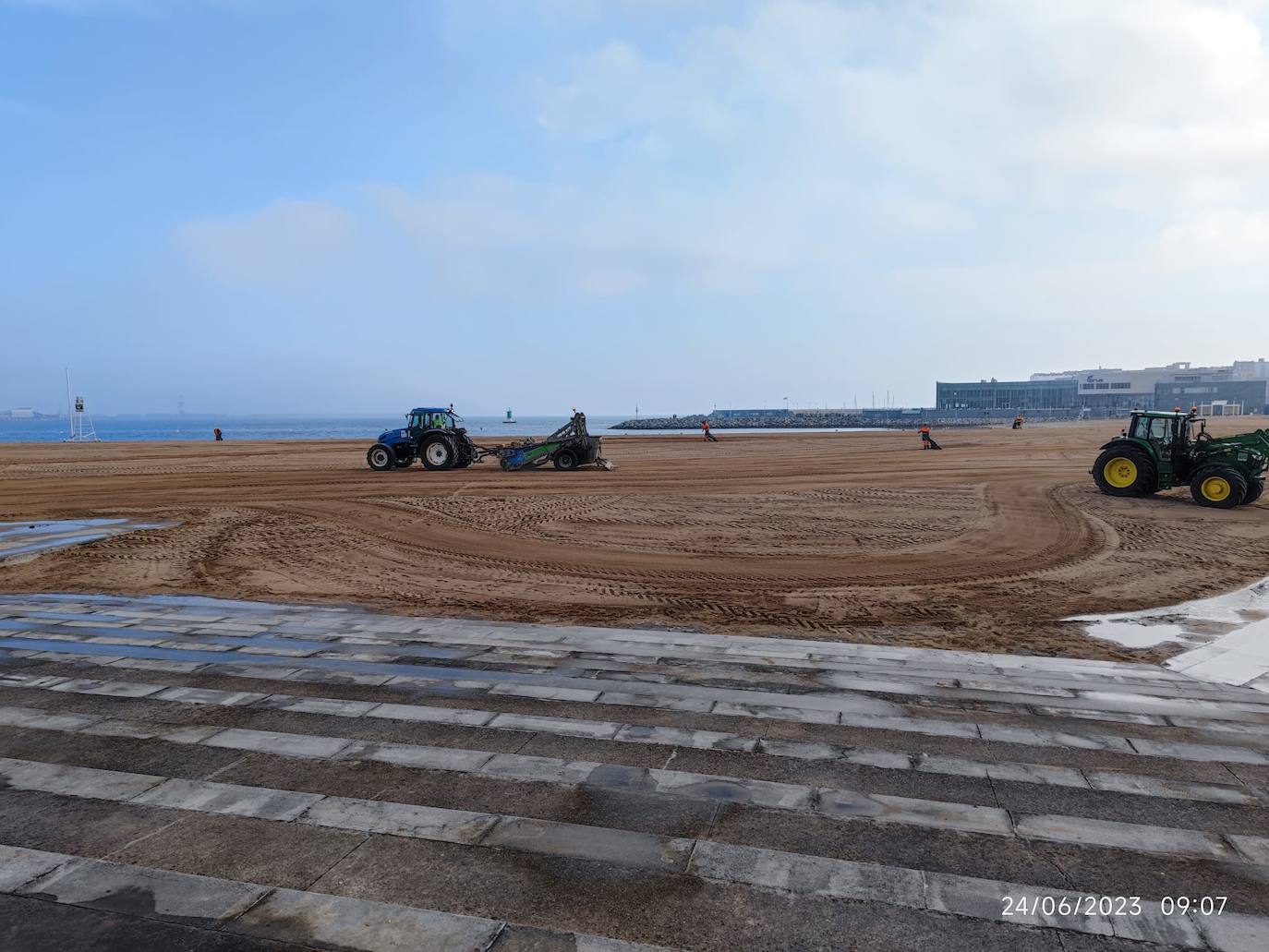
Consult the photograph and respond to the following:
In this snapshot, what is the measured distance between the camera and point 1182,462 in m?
16.3

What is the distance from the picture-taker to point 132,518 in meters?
15.1

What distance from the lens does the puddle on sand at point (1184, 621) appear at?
23.2ft

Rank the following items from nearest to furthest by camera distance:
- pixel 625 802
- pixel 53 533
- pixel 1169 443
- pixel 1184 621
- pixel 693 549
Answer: pixel 625 802 → pixel 1184 621 → pixel 693 549 → pixel 53 533 → pixel 1169 443

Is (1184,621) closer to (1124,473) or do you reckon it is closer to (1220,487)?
(1220,487)

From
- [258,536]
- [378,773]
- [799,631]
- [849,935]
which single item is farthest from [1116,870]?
[258,536]

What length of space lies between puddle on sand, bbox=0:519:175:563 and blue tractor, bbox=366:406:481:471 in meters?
9.72

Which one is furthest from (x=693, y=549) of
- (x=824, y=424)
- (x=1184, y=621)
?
(x=824, y=424)

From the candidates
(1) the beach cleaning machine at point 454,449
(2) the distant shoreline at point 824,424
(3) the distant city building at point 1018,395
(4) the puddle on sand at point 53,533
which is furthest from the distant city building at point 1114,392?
(4) the puddle on sand at point 53,533

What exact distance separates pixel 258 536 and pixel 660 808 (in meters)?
11.4

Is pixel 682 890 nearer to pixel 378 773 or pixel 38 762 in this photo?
pixel 378 773

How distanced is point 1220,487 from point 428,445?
67.4 feet

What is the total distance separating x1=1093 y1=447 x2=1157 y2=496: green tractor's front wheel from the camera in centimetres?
1639
